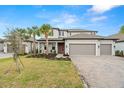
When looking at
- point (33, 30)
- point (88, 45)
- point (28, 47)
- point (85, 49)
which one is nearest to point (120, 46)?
point (88, 45)

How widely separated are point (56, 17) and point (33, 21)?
156 inches

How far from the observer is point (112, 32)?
43.2m

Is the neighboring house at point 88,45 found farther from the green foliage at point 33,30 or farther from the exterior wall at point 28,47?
the exterior wall at point 28,47

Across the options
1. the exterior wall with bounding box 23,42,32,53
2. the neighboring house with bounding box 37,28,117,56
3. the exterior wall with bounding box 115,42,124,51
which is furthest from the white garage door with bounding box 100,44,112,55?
the exterior wall with bounding box 23,42,32,53

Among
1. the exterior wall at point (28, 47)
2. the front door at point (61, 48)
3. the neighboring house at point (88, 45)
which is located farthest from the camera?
the exterior wall at point (28, 47)

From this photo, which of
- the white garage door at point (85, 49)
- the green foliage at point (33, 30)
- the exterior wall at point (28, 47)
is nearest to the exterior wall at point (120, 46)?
the white garage door at point (85, 49)

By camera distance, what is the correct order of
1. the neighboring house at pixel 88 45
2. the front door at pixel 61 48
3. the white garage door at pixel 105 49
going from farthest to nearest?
the front door at pixel 61 48 < the white garage door at pixel 105 49 < the neighboring house at pixel 88 45

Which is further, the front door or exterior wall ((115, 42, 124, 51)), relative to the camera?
the front door

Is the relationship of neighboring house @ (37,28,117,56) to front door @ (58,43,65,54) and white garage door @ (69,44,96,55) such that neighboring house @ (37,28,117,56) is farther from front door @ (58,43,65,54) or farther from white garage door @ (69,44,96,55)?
front door @ (58,43,65,54)

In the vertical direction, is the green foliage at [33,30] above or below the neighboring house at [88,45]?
above

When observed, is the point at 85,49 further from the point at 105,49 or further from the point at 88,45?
the point at 105,49

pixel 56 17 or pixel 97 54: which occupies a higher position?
pixel 56 17
